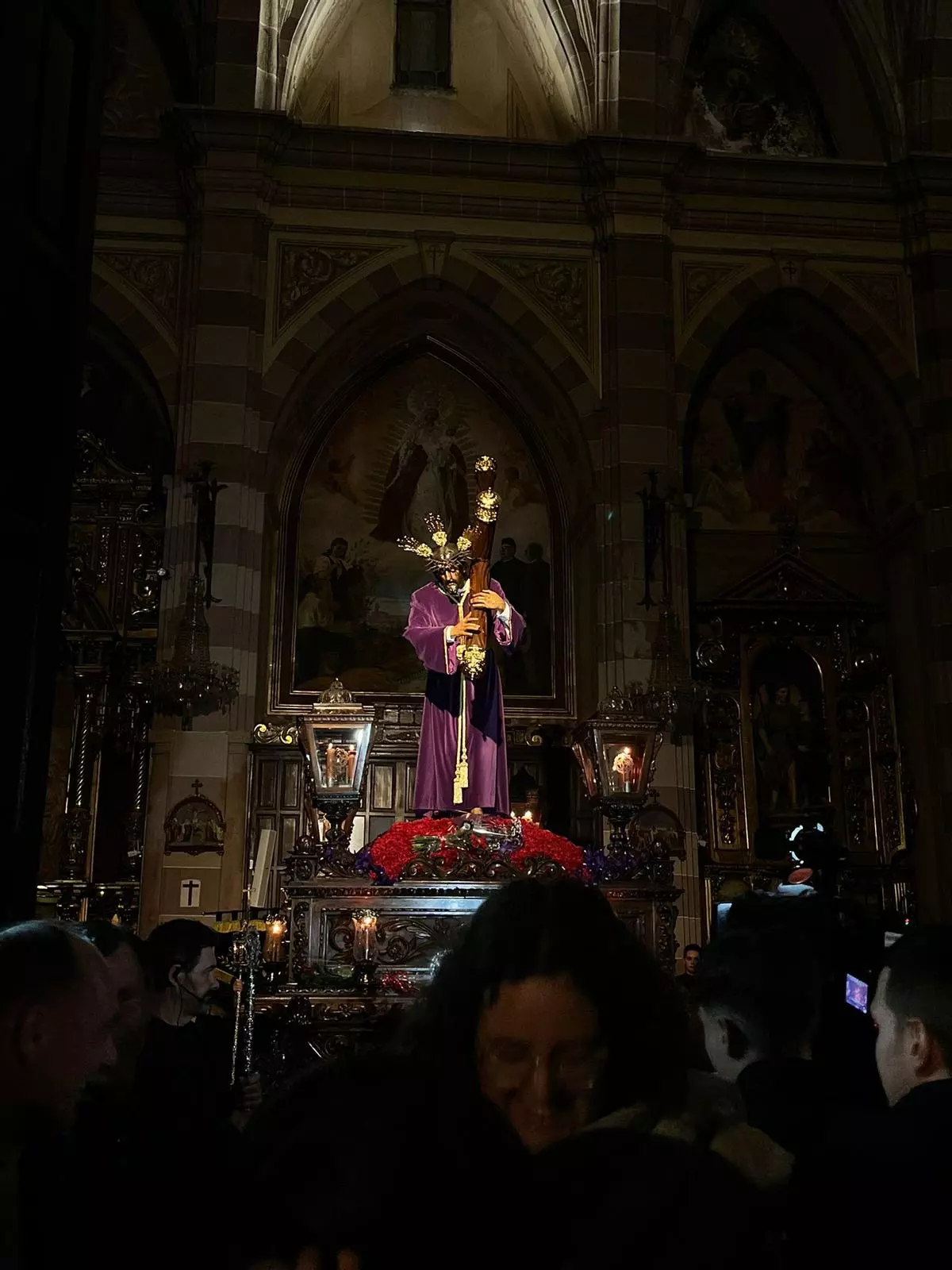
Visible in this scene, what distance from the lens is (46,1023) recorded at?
1984 millimetres

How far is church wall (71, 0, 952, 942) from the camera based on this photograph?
12984 mm

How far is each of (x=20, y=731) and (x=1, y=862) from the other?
1.27 feet

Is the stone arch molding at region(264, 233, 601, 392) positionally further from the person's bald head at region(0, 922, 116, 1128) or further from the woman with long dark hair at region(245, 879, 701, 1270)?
the woman with long dark hair at region(245, 879, 701, 1270)

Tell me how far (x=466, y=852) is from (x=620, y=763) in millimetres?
1685

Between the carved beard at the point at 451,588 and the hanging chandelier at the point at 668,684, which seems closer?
the carved beard at the point at 451,588

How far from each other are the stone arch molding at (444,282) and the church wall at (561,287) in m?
0.02

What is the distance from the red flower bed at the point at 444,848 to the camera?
354 inches

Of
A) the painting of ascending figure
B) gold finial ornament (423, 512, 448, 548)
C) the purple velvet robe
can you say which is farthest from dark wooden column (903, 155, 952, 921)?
gold finial ornament (423, 512, 448, 548)

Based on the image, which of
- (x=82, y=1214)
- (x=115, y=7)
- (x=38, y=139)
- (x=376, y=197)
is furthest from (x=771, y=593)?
(x=82, y=1214)

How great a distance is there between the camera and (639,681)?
1254 cm

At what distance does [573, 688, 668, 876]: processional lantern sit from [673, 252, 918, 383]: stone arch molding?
5.66 meters

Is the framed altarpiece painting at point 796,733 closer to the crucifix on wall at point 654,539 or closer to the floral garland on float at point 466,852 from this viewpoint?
the crucifix on wall at point 654,539

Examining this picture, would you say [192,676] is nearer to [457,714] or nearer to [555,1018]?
[457,714]

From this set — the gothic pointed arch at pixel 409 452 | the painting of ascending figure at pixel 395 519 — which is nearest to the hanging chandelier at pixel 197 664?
the gothic pointed arch at pixel 409 452
